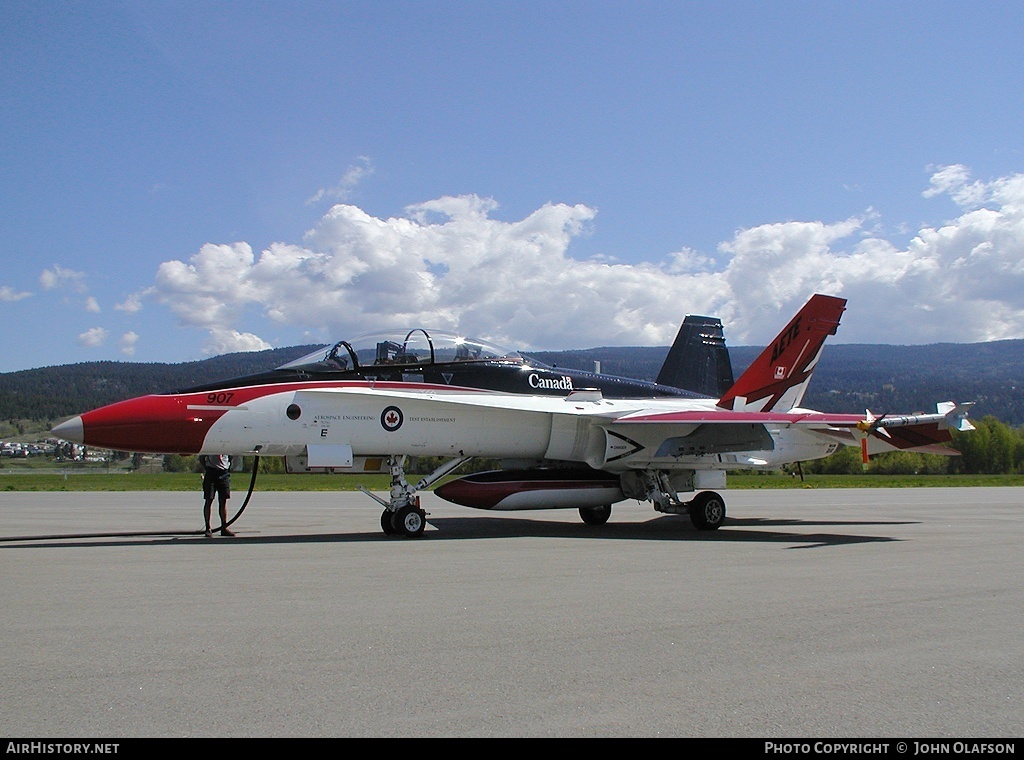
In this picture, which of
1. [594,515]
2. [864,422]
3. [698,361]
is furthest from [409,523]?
[698,361]

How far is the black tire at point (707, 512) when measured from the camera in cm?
Result: 1496

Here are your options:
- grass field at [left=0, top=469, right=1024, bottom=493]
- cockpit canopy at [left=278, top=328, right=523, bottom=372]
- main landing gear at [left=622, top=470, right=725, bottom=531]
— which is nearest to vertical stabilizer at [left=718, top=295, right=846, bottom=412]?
main landing gear at [left=622, top=470, right=725, bottom=531]

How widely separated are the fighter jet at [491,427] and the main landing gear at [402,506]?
2 centimetres

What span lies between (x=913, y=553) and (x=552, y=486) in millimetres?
5584

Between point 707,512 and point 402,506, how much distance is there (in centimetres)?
555

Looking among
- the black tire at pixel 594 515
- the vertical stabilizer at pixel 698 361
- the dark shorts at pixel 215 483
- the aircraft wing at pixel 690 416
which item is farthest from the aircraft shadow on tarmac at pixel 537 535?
the vertical stabilizer at pixel 698 361

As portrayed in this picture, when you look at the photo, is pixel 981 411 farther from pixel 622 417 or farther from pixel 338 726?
pixel 338 726

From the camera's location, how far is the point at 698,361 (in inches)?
760

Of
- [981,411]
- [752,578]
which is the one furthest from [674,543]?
[981,411]

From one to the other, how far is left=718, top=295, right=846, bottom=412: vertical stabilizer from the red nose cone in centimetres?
969

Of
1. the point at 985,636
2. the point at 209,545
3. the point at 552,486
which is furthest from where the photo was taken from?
the point at 552,486

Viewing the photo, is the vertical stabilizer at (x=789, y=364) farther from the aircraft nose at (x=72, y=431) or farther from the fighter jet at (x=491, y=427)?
the aircraft nose at (x=72, y=431)

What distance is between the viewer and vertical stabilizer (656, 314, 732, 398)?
1922 cm
